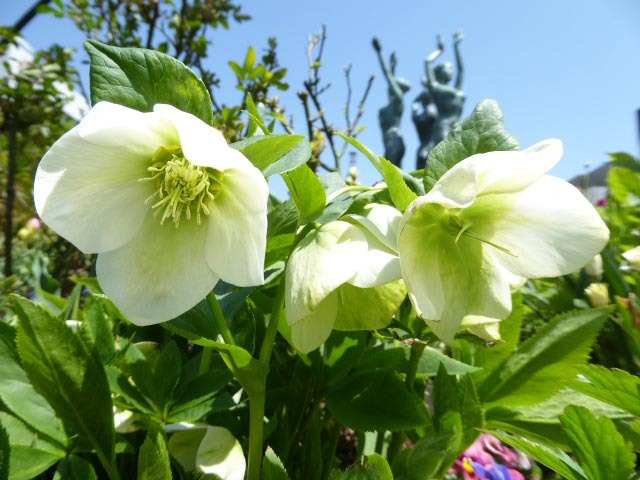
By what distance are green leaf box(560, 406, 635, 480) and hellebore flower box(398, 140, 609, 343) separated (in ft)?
0.28

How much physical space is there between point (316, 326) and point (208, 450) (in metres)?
0.13

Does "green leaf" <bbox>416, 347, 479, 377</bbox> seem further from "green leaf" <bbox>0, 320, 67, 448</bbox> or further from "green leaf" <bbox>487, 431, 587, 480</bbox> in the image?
"green leaf" <bbox>0, 320, 67, 448</bbox>

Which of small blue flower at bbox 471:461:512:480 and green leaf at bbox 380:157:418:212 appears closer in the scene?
green leaf at bbox 380:157:418:212

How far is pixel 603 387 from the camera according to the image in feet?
1.22

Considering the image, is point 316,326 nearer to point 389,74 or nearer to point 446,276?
point 446,276

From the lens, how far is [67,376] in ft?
1.20

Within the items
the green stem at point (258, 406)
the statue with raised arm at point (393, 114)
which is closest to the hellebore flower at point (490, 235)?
the green stem at point (258, 406)

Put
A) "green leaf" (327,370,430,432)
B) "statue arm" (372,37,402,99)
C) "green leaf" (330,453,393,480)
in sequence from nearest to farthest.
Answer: "green leaf" (330,453,393,480), "green leaf" (327,370,430,432), "statue arm" (372,37,402,99)

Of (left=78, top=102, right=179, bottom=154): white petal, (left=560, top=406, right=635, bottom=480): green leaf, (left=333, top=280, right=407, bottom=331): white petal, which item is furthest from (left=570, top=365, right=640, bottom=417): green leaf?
(left=78, top=102, right=179, bottom=154): white petal

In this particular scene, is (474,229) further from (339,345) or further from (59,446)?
(59,446)

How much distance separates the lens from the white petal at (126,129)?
0.30m

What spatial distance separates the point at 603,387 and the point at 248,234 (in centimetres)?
29

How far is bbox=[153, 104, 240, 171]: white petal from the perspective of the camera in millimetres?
308

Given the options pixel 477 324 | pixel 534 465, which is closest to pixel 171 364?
pixel 477 324
